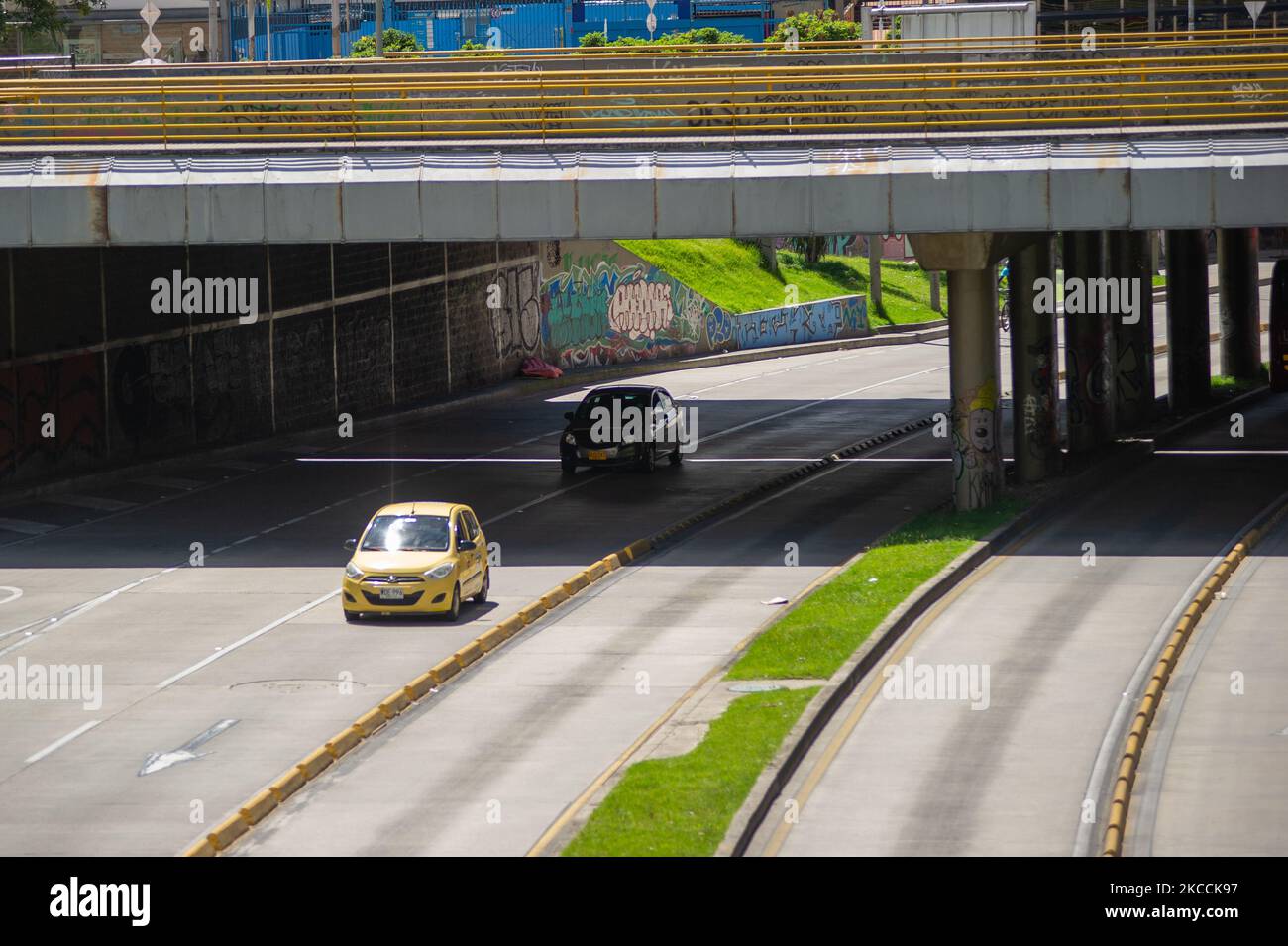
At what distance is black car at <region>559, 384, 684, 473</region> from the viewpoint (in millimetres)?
41250

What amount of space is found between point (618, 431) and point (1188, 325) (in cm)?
2126

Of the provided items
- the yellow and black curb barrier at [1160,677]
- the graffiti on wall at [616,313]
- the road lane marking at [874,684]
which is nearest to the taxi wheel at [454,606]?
the road lane marking at [874,684]

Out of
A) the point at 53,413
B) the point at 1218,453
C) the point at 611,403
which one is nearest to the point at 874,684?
the point at 611,403

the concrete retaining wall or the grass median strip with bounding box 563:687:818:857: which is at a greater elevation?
the concrete retaining wall

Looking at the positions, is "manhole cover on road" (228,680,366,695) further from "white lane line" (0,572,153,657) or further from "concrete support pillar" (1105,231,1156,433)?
"concrete support pillar" (1105,231,1156,433)

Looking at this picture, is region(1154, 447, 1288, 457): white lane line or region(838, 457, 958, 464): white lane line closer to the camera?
region(1154, 447, 1288, 457): white lane line

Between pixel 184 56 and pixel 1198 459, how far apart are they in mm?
63474

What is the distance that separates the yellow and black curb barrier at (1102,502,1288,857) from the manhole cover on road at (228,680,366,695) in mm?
9751

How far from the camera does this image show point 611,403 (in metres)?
41.9

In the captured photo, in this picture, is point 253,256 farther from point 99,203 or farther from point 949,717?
point 949,717

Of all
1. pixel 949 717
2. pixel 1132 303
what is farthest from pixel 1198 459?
pixel 949 717

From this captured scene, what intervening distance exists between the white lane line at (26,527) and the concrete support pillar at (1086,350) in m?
23.9

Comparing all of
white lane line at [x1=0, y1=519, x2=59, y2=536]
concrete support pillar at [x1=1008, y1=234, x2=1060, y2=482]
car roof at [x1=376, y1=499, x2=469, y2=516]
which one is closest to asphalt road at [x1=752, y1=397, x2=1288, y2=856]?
concrete support pillar at [x1=1008, y1=234, x2=1060, y2=482]

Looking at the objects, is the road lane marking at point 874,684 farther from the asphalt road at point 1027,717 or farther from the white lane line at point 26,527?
the white lane line at point 26,527
